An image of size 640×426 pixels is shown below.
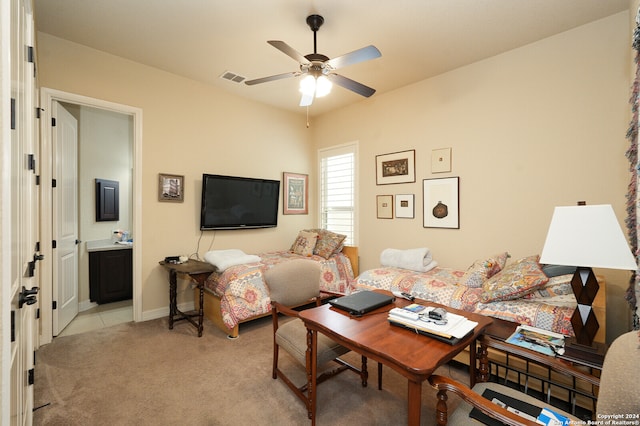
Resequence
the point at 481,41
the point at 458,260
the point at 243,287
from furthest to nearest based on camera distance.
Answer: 1. the point at 458,260
2. the point at 243,287
3. the point at 481,41

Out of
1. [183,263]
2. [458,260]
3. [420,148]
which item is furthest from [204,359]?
[420,148]

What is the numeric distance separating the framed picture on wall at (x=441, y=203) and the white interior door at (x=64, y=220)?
4.25 m

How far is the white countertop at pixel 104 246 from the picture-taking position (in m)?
3.96

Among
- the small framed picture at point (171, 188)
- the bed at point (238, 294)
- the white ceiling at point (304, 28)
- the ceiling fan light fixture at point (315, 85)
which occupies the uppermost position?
the white ceiling at point (304, 28)

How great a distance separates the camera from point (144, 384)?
2.23 metres

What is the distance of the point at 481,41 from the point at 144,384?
435 cm

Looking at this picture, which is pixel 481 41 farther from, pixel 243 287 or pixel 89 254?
pixel 89 254

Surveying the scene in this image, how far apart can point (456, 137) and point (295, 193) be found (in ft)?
8.73

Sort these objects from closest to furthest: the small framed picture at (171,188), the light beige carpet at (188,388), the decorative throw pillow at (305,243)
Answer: the light beige carpet at (188,388), the small framed picture at (171,188), the decorative throw pillow at (305,243)

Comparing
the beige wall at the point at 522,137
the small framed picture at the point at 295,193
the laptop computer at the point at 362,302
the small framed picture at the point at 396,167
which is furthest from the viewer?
the small framed picture at the point at 295,193

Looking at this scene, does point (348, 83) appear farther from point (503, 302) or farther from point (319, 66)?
point (503, 302)

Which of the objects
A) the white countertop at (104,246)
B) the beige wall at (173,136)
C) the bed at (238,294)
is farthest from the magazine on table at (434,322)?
the white countertop at (104,246)

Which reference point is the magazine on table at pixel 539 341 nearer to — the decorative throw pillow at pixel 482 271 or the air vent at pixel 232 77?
the decorative throw pillow at pixel 482 271

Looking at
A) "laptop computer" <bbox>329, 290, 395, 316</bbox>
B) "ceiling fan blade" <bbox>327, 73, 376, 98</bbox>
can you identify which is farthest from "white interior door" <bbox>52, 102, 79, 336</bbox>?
"laptop computer" <bbox>329, 290, 395, 316</bbox>
